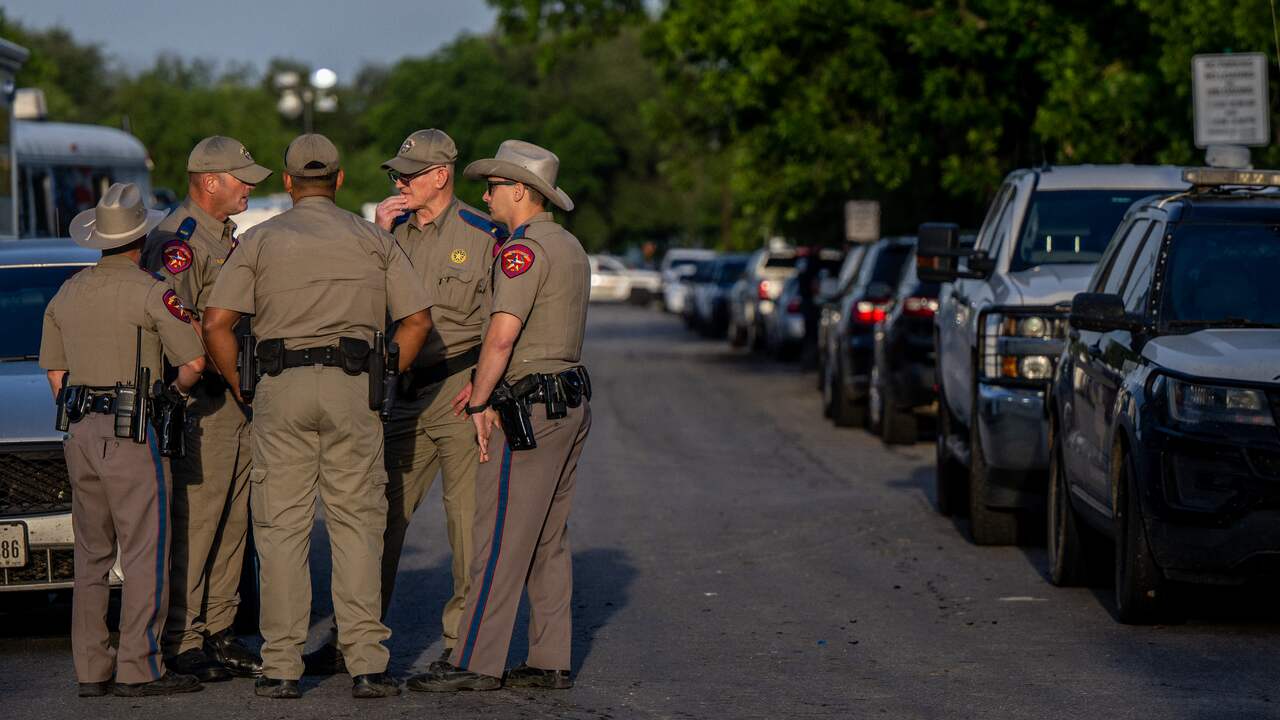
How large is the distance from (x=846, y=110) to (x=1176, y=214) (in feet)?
56.8

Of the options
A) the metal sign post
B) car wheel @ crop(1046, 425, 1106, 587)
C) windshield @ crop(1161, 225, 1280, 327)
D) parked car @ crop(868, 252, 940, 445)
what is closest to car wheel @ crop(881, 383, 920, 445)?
parked car @ crop(868, 252, 940, 445)

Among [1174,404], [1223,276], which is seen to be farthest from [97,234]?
[1223,276]

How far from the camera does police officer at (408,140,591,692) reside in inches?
298

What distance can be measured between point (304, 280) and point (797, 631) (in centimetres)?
285

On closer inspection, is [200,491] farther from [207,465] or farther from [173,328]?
[173,328]

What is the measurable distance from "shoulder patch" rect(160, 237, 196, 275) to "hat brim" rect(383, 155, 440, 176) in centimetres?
86

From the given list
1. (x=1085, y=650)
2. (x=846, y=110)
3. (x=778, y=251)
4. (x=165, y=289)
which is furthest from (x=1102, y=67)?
(x=165, y=289)

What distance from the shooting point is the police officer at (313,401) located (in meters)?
7.52

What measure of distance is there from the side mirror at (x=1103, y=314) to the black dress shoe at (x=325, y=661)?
361cm

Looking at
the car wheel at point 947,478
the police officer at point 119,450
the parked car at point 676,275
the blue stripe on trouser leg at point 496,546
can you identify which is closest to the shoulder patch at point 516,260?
the blue stripe on trouser leg at point 496,546

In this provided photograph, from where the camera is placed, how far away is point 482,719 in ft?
23.9

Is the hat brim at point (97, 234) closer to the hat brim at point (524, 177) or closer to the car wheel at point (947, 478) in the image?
the hat brim at point (524, 177)

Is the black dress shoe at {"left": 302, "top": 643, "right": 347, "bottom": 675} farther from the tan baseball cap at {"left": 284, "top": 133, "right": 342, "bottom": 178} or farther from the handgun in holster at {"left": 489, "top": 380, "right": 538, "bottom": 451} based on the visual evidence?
the tan baseball cap at {"left": 284, "top": 133, "right": 342, "bottom": 178}

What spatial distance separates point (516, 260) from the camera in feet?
24.8
